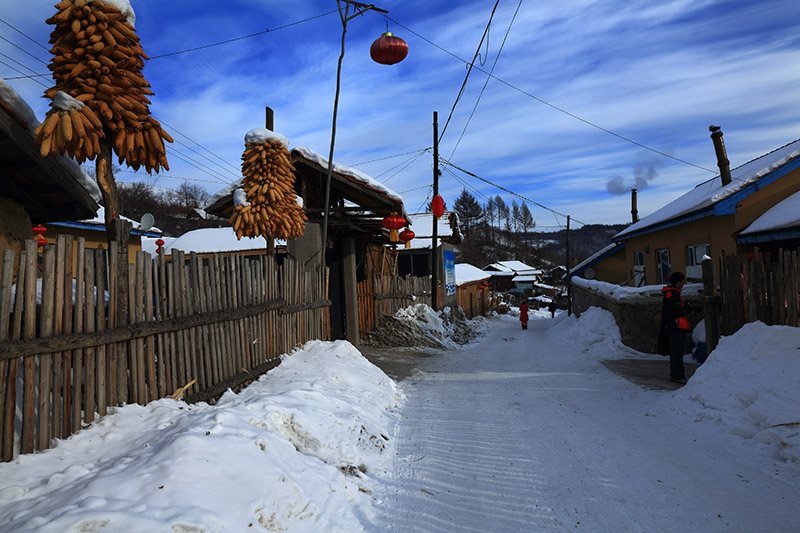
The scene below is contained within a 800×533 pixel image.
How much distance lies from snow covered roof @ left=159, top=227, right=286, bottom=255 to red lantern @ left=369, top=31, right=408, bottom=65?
1653cm

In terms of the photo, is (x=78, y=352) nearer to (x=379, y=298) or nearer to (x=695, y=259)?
(x=379, y=298)

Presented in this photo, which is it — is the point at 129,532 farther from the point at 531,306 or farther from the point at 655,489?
the point at 531,306

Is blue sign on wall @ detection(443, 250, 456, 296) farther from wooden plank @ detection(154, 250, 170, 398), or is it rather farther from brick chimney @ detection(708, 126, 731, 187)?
wooden plank @ detection(154, 250, 170, 398)

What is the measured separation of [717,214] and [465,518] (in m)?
12.3

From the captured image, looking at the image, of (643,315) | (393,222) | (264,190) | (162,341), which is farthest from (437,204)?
(162,341)

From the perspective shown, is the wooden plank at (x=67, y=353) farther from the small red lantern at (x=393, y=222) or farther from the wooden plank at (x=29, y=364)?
→ the small red lantern at (x=393, y=222)

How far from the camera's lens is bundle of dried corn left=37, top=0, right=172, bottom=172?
13.5ft

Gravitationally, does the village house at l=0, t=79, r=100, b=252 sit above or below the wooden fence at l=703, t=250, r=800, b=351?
above

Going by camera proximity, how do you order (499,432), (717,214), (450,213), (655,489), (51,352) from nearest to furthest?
1. (51,352)
2. (655,489)
3. (499,432)
4. (717,214)
5. (450,213)

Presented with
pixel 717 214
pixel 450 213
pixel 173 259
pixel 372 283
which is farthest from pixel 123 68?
pixel 450 213

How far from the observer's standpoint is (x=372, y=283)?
14.3 m

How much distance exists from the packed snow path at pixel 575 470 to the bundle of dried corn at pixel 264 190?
3975 mm

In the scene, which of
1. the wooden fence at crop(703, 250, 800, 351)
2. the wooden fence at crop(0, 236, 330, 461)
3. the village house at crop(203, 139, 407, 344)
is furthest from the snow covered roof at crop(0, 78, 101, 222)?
the wooden fence at crop(703, 250, 800, 351)

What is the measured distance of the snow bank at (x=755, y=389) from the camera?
458cm
